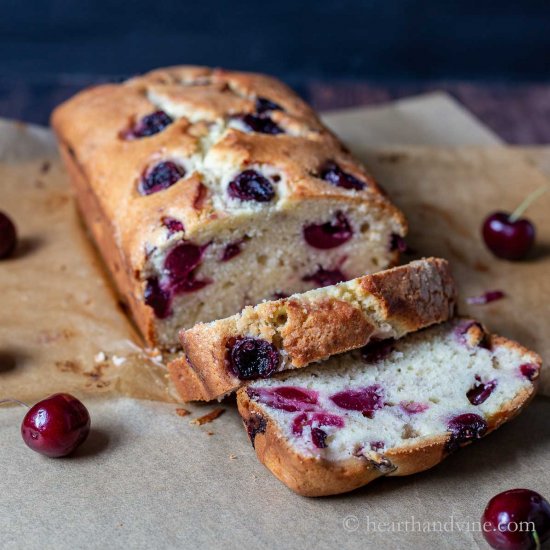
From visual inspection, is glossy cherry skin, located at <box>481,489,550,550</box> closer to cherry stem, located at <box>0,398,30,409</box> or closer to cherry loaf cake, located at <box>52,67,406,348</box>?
cherry loaf cake, located at <box>52,67,406,348</box>

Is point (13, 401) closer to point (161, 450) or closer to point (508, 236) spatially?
point (161, 450)

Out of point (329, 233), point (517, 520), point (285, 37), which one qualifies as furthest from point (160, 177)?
point (285, 37)

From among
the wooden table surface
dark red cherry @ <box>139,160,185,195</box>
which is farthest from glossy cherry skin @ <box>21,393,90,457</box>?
the wooden table surface

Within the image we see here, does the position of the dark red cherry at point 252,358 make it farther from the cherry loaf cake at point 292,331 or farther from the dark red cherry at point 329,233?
the dark red cherry at point 329,233

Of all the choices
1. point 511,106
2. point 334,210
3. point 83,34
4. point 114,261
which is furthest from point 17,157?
point 511,106

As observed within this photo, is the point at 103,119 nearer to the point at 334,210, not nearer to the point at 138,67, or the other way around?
the point at 334,210

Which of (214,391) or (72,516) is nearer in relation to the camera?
(72,516)
